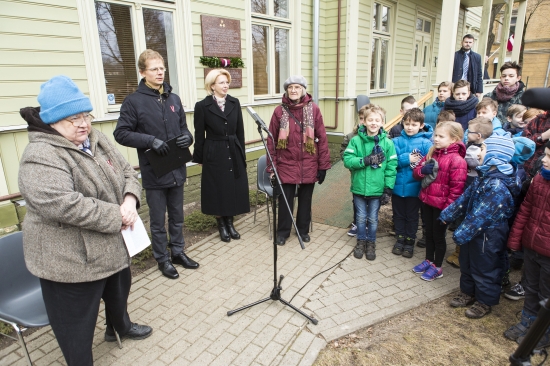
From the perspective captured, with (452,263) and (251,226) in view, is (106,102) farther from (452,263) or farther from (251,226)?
(452,263)

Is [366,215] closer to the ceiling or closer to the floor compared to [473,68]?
closer to the floor

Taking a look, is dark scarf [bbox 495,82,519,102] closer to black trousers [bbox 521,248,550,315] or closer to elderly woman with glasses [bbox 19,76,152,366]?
black trousers [bbox 521,248,550,315]

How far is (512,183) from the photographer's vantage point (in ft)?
8.84

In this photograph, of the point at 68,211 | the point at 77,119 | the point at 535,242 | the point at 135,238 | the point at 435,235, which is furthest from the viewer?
the point at 435,235

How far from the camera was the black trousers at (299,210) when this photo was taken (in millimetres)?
4059

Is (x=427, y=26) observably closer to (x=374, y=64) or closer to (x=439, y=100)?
(x=374, y=64)

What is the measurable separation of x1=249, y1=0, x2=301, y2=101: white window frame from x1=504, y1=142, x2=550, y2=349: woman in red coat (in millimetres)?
4636

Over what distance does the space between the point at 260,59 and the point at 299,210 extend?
3663mm

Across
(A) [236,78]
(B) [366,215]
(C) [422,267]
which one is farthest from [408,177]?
(A) [236,78]

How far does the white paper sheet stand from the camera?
2.18 meters

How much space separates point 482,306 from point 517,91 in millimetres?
3471

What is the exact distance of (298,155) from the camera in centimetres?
Result: 391

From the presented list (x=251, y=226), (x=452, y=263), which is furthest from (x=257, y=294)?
(x=452, y=263)

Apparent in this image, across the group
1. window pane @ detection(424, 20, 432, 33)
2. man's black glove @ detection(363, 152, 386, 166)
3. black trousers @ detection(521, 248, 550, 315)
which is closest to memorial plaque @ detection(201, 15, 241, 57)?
man's black glove @ detection(363, 152, 386, 166)
